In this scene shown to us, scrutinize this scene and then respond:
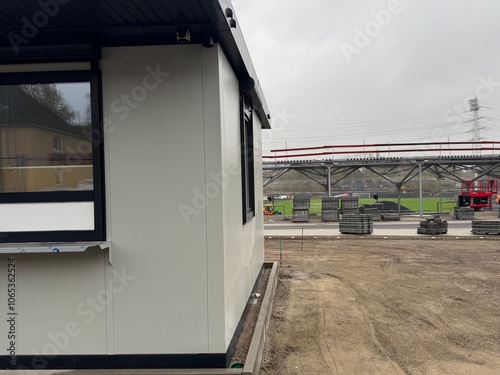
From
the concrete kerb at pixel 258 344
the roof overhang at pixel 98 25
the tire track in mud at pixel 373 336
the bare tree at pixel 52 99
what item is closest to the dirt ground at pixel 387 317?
the tire track in mud at pixel 373 336

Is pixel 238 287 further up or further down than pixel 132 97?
further down

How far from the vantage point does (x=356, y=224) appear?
65.1ft

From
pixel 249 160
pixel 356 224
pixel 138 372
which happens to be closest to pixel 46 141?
pixel 138 372

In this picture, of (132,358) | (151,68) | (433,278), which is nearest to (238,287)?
(132,358)

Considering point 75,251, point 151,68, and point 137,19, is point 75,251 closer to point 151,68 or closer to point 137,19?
point 151,68

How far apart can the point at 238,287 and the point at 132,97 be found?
2.63m

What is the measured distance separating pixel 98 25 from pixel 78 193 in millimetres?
1653

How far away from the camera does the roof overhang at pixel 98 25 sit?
3.19m

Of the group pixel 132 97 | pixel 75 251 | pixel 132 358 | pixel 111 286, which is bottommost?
pixel 132 358

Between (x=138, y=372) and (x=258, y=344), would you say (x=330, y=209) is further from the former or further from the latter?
Result: (x=138, y=372)

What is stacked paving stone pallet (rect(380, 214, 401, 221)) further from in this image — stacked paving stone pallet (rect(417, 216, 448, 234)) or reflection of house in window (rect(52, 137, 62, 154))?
reflection of house in window (rect(52, 137, 62, 154))

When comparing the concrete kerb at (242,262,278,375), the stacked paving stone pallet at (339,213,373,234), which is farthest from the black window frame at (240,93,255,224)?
the stacked paving stone pallet at (339,213,373,234)

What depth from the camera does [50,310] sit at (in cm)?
384

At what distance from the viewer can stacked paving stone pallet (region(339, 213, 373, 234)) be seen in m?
19.8
